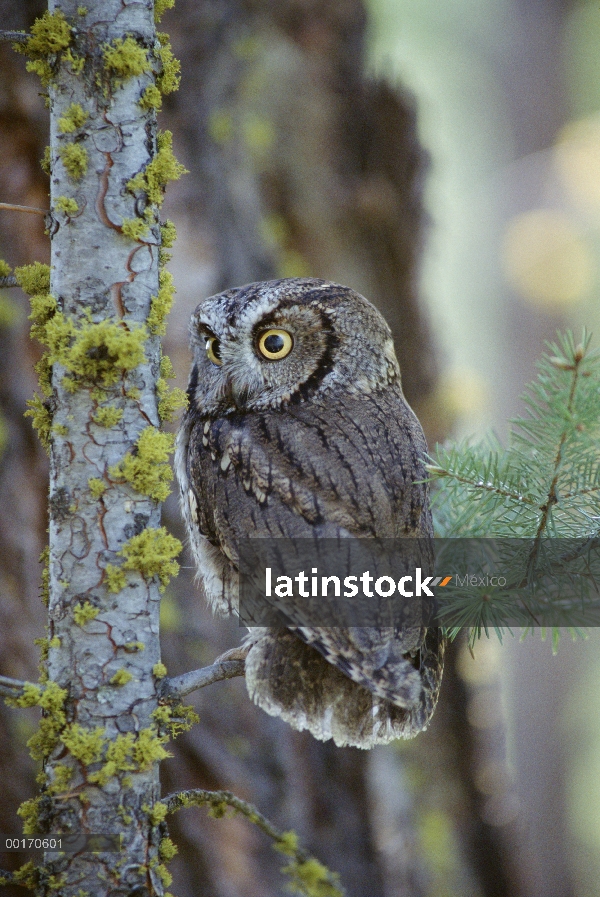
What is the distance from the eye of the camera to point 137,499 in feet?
2.94

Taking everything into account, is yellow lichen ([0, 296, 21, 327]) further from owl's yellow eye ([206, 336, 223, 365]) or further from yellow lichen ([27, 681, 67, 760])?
yellow lichen ([27, 681, 67, 760])

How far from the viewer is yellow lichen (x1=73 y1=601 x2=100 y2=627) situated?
33.9 inches

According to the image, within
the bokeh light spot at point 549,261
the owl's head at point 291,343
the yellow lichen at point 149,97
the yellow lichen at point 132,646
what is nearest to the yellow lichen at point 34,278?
the yellow lichen at point 149,97

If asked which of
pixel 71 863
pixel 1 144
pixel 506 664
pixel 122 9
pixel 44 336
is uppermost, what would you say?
pixel 1 144

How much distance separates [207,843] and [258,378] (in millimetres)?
1554

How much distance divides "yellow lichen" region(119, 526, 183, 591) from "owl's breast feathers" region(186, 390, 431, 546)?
1.14 feet

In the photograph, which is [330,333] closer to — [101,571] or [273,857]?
[101,571]

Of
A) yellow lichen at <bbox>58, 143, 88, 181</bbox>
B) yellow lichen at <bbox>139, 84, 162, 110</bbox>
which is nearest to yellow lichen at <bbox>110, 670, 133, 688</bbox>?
yellow lichen at <bbox>58, 143, 88, 181</bbox>

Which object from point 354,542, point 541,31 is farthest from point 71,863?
point 541,31

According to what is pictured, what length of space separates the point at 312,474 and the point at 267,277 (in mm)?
1222

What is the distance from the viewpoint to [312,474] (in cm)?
124

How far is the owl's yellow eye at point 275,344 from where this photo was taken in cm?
131

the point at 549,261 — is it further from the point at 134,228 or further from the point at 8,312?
the point at 134,228

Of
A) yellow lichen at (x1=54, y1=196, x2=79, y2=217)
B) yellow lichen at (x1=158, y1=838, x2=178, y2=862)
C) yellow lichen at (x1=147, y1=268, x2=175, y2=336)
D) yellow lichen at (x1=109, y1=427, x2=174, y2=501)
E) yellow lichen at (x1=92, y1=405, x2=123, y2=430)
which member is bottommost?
yellow lichen at (x1=158, y1=838, x2=178, y2=862)
